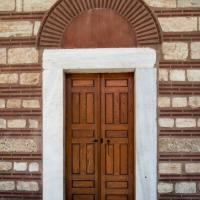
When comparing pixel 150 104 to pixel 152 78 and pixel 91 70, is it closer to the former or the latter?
pixel 152 78

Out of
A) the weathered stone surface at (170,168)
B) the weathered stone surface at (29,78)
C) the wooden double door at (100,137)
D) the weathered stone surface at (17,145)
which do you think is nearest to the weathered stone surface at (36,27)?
the weathered stone surface at (29,78)

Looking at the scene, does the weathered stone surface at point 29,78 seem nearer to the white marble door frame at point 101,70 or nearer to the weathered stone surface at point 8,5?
the white marble door frame at point 101,70

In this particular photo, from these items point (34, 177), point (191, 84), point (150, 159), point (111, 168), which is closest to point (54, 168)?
point (34, 177)

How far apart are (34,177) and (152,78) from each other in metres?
2.16

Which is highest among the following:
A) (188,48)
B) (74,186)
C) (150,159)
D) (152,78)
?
(188,48)

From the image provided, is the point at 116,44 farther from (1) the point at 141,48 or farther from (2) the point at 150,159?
(2) the point at 150,159

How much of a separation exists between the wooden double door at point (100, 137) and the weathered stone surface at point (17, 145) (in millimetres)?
502

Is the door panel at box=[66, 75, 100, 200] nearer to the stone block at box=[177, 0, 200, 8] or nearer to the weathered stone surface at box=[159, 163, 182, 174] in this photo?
the weathered stone surface at box=[159, 163, 182, 174]

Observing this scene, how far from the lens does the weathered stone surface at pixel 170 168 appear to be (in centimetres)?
532

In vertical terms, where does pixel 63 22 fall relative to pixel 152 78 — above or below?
above

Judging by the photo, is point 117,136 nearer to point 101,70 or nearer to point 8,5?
point 101,70

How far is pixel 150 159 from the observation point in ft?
17.4

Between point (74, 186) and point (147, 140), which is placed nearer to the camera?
point (147, 140)

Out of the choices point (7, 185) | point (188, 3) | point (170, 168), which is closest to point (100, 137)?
point (170, 168)
